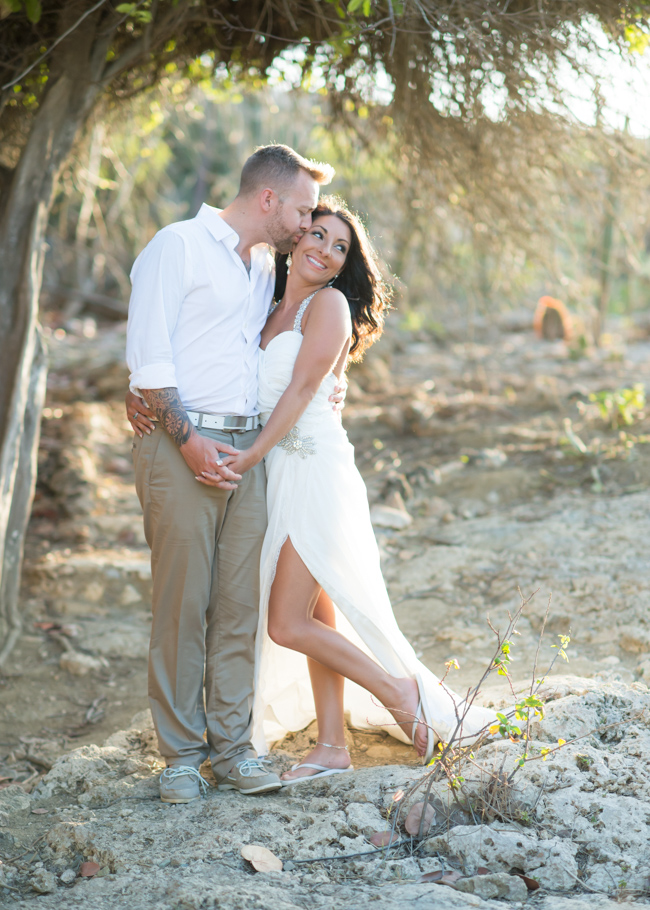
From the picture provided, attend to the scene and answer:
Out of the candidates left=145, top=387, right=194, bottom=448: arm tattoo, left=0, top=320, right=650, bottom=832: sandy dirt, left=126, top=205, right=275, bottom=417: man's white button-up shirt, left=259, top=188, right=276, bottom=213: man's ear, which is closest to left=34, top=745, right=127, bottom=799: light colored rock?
left=0, top=320, right=650, bottom=832: sandy dirt

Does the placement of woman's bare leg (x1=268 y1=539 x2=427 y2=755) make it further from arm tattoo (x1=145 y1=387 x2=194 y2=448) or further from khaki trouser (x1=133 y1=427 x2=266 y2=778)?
arm tattoo (x1=145 y1=387 x2=194 y2=448)

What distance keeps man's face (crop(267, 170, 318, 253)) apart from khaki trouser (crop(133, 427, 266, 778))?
0.74 m

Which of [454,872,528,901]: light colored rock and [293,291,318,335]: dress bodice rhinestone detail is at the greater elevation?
[293,291,318,335]: dress bodice rhinestone detail

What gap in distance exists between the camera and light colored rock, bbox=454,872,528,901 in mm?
2041

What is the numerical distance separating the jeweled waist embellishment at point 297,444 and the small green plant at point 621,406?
3.34 m

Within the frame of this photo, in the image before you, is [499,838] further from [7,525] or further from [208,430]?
[7,525]

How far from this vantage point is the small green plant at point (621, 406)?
5660 millimetres

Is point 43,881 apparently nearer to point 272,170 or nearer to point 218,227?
point 218,227

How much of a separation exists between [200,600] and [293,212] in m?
1.46

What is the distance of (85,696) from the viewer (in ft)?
12.7

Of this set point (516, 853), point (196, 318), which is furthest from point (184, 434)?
point (516, 853)

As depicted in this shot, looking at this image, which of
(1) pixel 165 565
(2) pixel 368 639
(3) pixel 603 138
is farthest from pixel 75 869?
(3) pixel 603 138

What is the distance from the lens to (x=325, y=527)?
Result: 2.93 meters

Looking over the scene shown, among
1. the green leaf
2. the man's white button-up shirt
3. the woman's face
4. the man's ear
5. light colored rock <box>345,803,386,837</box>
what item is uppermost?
the green leaf
